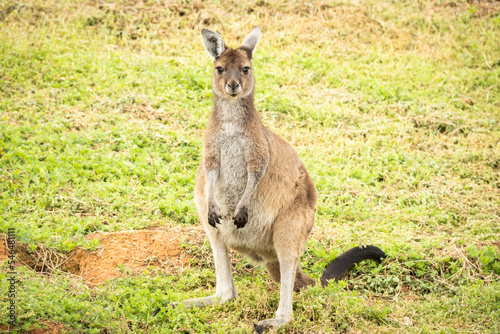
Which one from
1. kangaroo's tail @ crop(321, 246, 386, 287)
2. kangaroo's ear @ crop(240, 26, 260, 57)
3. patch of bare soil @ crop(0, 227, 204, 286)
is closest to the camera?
kangaroo's ear @ crop(240, 26, 260, 57)

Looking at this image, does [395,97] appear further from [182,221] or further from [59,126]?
[59,126]

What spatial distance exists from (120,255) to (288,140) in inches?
137

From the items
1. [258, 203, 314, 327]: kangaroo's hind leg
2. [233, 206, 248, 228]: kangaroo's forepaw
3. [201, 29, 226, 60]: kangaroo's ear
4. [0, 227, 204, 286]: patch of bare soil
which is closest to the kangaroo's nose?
[201, 29, 226, 60]: kangaroo's ear

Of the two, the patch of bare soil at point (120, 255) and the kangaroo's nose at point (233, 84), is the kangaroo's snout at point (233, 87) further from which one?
the patch of bare soil at point (120, 255)

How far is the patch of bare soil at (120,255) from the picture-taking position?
4.75 meters

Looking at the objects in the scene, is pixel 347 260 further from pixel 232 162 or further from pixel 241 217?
pixel 232 162

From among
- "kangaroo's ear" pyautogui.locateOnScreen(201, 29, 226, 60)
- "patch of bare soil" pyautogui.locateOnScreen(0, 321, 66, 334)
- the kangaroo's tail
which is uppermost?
"kangaroo's ear" pyautogui.locateOnScreen(201, 29, 226, 60)

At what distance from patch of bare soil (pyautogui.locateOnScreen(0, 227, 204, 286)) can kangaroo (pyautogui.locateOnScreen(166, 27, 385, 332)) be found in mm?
914

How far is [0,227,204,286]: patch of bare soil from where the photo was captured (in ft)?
15.6

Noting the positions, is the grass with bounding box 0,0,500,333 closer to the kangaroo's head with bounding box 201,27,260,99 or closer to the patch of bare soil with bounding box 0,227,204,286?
the patch of bare soil with bounding box 0,227,204,286

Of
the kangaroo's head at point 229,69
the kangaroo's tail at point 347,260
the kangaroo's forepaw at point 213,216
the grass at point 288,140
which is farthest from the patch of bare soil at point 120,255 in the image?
the kangaroo's head at point 229,69

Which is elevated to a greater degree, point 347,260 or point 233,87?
point 233,87

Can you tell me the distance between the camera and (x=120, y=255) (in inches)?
198

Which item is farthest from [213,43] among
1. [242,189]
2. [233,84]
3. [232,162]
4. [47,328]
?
[47,328]
